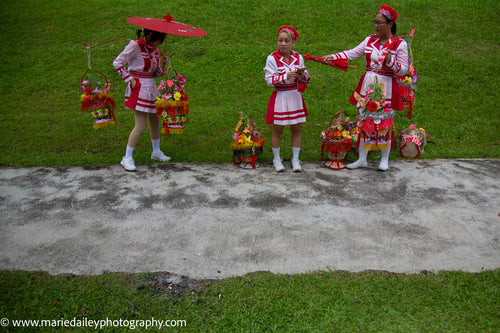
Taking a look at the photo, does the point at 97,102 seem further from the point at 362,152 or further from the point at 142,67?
the point at 362,152

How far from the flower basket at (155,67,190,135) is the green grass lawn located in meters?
0.71

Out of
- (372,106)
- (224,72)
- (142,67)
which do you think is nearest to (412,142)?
(372,106)

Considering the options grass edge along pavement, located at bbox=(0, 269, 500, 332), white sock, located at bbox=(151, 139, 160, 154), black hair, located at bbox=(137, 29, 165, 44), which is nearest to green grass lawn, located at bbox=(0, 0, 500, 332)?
grass edge along pavement, located at bbox=(0, 269, 500, 332)

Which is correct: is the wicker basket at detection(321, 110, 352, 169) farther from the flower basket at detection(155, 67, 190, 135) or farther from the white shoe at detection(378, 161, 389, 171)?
the flower basket at detection(155, 67, 190, 135)

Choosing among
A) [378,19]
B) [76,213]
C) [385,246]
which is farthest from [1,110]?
[385,246]

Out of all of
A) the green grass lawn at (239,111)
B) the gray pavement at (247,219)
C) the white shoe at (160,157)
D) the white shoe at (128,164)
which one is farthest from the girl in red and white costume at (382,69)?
the white shoe at (128,164)

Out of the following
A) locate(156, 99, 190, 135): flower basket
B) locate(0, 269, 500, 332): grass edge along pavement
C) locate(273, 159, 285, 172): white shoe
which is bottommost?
locate(0, 269, 500, 332): grass edge along pavement

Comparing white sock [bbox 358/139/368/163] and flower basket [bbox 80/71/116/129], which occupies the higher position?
flower basket [bbox 80/71/116/129]

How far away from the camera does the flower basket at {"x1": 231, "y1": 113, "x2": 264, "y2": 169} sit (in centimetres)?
487

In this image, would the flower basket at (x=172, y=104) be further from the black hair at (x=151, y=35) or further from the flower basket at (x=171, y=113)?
the black hair at (x=151, y=35)

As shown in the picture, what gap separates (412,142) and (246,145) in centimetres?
234

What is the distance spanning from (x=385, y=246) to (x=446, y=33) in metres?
8.20

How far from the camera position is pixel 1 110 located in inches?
285

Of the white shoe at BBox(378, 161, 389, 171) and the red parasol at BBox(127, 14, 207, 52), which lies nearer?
the red parasol at BBox(127, 14, 207, 52)
